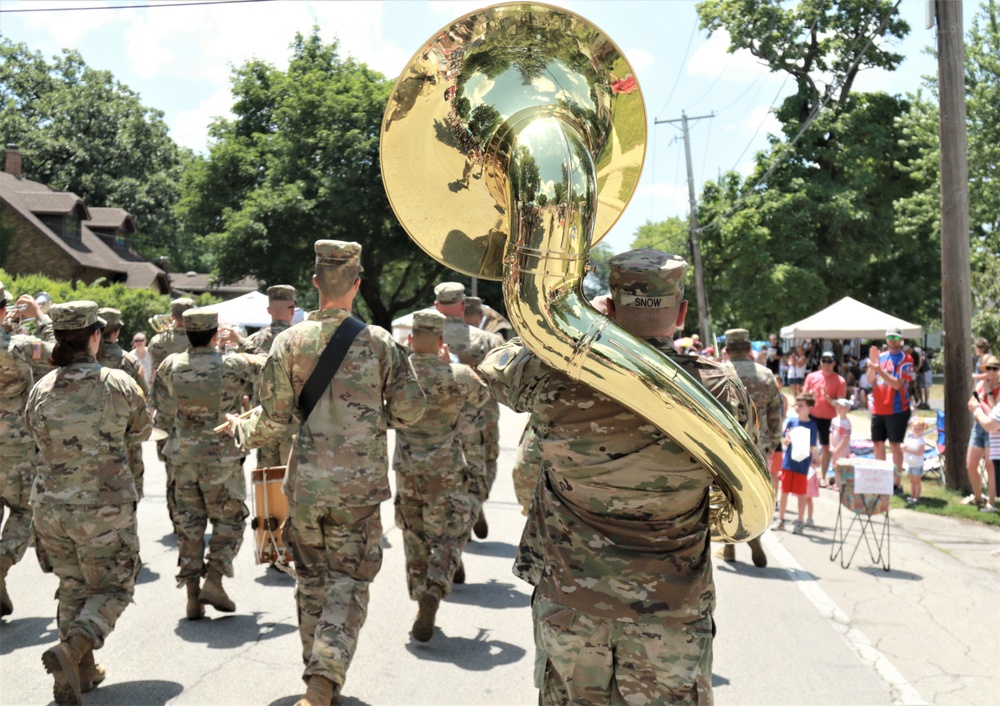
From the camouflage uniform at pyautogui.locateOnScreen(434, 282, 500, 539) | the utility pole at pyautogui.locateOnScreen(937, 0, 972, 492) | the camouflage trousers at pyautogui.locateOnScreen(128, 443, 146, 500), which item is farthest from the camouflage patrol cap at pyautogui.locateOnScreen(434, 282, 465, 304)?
the utility pole at pyautogui.locateOnScreen(937, 0, 972, 492)

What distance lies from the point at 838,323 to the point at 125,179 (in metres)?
42.8

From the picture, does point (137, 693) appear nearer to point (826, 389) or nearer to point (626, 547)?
point (626, 547)

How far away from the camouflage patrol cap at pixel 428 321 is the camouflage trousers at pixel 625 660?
3.13m

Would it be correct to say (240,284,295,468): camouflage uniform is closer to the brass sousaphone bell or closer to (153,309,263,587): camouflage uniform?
(153,309,263,587): camouflage uniform

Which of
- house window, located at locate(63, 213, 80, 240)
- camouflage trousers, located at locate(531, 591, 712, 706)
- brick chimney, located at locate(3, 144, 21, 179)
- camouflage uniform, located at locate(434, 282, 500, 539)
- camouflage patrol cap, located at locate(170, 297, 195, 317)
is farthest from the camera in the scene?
brick chimney, located at locate(3, 144, 21, 179)

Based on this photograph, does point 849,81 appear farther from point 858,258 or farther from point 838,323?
point 838,323

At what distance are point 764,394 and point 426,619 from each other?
377 cm

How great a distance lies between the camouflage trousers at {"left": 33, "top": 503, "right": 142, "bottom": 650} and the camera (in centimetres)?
470

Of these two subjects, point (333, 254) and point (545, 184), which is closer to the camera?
point (545, 184)

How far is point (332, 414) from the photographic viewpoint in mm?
4480

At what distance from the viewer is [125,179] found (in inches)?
2016

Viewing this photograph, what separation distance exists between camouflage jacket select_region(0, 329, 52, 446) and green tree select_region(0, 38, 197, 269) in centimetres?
4136

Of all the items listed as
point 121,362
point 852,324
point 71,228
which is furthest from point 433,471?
point 71,228

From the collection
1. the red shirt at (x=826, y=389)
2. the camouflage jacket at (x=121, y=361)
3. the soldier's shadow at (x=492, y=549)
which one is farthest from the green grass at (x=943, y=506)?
the camouflage jacket at (x=121, y=361)
